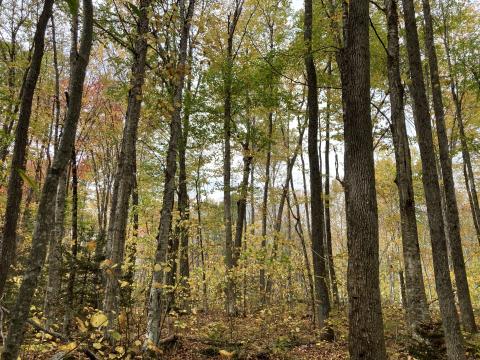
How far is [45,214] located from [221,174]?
13855mm

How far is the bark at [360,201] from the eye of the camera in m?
3.60

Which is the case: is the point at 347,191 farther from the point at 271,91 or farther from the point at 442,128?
the point at 271,91

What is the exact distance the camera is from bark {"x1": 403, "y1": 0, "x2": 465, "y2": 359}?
5141mm

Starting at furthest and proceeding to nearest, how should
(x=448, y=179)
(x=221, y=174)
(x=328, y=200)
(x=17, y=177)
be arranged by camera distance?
(x=221, y=174)
(x=328, y=200)
(x=448, y=179)
(x=17, y=177)

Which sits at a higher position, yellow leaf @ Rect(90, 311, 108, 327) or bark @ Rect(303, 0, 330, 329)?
bark @ Rect(303, 0, 330, 329)

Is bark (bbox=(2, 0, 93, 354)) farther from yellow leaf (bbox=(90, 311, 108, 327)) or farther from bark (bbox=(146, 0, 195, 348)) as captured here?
bark (bbox=(146, 0, 195, 348))

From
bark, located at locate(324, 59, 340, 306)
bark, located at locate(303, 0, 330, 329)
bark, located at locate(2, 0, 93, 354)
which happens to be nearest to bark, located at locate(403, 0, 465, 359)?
bark, located at locate(303, 0, 330, 329)

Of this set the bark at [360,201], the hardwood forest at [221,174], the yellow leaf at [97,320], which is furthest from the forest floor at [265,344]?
the yellow leaf at [97,320]

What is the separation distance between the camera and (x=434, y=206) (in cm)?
559

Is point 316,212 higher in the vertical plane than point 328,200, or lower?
lower

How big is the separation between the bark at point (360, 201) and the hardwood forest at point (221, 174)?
20 mm

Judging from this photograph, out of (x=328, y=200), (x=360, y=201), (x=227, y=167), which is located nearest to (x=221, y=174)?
(x=227, y=167)

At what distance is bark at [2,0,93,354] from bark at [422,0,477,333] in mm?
6978

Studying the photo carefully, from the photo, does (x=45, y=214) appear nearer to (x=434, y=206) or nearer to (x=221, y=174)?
(x=434, y=206)
